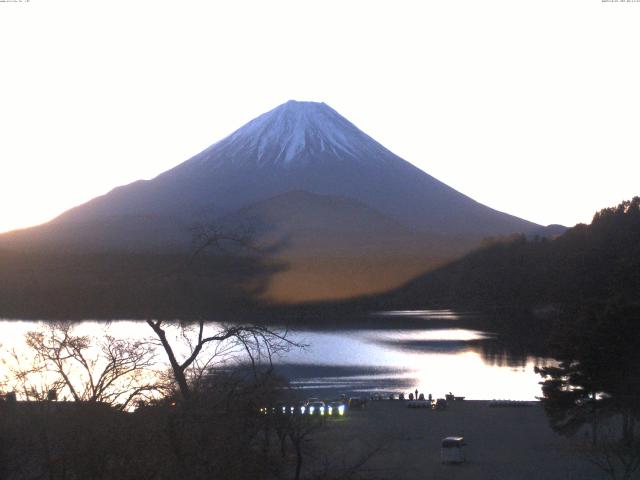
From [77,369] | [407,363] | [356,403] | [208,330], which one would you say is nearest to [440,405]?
[356,403]

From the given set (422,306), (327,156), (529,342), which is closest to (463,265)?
(422,306)

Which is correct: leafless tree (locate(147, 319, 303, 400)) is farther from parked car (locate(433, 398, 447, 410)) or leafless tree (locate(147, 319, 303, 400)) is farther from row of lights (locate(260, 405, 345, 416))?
parked car (locate(433, 398, 447, 410))

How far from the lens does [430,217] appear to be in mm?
51781

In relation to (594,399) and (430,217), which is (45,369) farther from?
(430,217)

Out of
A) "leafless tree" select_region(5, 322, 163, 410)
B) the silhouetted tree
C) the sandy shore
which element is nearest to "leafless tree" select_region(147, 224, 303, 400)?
"leafless tree" select_region(5, 322, 163, 410)

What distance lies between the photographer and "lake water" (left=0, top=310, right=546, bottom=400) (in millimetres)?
19156

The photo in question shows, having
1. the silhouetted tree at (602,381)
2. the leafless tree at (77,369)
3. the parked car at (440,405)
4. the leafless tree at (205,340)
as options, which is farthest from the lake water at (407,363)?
the leafless tree at (205,340)

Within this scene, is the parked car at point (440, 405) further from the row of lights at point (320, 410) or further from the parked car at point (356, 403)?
the row of lights at point (320, 410)

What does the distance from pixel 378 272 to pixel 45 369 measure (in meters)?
17.6

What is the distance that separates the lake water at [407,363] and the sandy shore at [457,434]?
8.01 feet

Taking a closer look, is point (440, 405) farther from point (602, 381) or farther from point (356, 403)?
point (602, 381)

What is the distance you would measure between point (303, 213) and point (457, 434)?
8989mm

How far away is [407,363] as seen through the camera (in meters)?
24.5

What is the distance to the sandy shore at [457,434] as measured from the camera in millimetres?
9305
